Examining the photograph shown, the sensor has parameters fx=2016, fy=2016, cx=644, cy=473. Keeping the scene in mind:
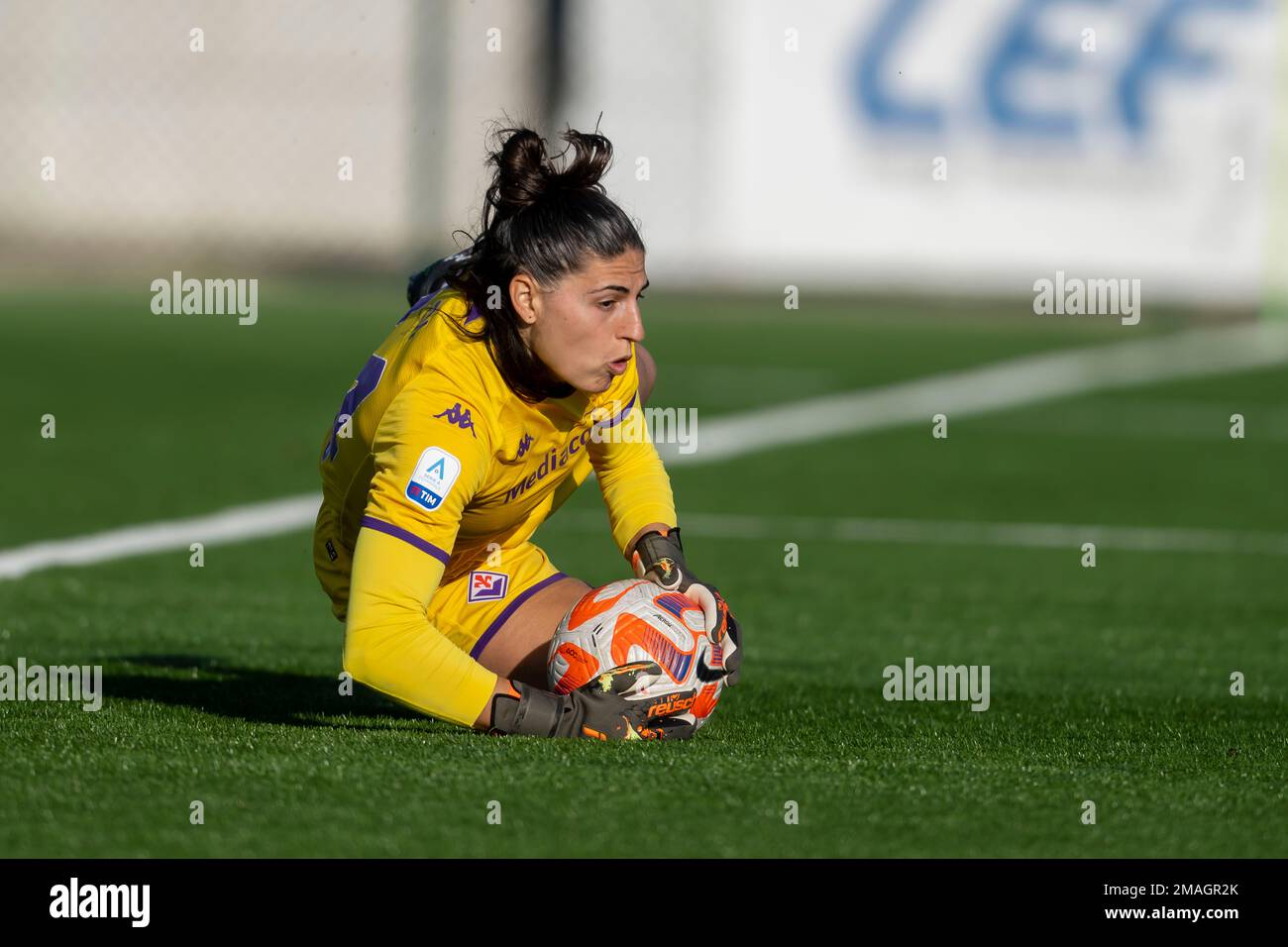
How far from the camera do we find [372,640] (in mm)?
4691

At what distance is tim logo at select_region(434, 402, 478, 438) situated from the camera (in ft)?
16.0

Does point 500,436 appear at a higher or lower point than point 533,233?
lower

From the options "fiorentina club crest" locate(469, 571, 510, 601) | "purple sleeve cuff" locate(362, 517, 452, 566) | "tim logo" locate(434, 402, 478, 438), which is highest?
"tim logo" locate(434, 402, 478, 438)

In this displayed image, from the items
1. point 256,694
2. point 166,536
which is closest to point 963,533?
point 166,536

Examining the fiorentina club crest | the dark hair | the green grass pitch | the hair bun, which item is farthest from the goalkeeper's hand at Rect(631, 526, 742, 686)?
the hair bun

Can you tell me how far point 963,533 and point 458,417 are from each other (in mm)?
5779

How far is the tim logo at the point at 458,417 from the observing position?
4863mm

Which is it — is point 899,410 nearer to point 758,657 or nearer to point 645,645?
point 758,657

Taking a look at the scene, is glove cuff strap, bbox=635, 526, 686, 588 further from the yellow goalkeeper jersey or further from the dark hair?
the dark hair

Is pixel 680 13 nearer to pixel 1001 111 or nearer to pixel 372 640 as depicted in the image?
pixel 1001 111

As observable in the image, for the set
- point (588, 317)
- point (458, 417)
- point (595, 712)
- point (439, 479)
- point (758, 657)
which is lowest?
point (758, 657)

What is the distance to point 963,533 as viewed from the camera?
10.3 meters

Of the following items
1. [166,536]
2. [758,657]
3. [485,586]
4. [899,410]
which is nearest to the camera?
[485,586]
